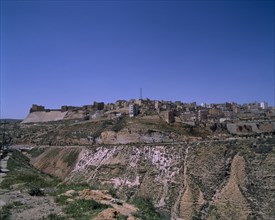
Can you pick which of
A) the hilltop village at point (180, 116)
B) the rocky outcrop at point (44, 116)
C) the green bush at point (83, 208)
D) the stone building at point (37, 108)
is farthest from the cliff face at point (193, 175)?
the stone building at point (37, 108)

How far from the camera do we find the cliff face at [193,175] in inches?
1222

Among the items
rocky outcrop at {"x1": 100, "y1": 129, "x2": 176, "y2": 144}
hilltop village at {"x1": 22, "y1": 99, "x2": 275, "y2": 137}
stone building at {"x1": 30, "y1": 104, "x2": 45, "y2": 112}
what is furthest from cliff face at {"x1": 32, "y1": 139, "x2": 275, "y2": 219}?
stone building at {"x1": 30, "y1": 104, "x2": 45, "y2": 112}

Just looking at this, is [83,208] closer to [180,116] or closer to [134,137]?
[134,137]

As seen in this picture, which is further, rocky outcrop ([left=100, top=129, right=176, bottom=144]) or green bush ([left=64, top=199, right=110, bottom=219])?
rocky outcrop ([left=100, top=129, right=176, bottom=144])

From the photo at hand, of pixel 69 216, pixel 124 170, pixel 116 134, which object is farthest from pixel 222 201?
pixel 116 134

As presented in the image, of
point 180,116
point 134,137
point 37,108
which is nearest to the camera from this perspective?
point 134,137

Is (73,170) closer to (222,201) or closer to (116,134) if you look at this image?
(116,134)

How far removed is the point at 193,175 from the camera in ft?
125

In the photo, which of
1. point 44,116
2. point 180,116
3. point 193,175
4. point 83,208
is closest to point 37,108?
point 44,116

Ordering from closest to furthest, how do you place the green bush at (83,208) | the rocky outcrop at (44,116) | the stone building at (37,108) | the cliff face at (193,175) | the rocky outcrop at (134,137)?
the green bush at (83,208), the cliff face at (193,175), the rocky outcrop at (134,137), the rocky outcrop at (44,116), the stone building at (37,108)

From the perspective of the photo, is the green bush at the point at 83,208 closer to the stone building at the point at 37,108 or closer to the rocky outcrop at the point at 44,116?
the rocky outcrop at the point at 44,116

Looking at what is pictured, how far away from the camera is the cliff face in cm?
3103

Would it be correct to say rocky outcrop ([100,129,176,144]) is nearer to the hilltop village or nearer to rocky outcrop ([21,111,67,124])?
the hilltop village

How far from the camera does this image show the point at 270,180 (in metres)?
33.1
